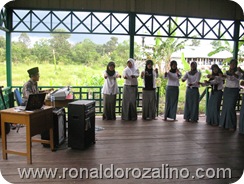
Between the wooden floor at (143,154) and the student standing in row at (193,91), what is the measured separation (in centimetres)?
88

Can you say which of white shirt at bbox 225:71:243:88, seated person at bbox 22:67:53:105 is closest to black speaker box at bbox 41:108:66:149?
seated person at bbox 22:67:53:105

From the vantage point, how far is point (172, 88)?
634 centimetres

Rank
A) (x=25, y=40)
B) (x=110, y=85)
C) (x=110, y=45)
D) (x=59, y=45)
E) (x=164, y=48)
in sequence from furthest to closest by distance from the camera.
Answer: (x=110, y=45), (x=59, y=45), (x=25, y=40), (x=164, y=48), (x=110, y=85)

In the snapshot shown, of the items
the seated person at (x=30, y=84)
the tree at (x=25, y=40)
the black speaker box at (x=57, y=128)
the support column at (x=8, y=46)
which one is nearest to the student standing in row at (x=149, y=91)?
the black speaker box at (x=57, y=128)

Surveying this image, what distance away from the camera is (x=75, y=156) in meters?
3.78

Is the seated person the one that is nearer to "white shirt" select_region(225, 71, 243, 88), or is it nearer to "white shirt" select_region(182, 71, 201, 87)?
"white shirt" select_region(182, 71, 201, 87)

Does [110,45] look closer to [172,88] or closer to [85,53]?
[85,53]

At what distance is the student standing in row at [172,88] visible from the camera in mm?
Result: 6293

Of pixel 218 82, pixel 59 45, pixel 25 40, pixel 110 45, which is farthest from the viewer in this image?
pixel 110 45

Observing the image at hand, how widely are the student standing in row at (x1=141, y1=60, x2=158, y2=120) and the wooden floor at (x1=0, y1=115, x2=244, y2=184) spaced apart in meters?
0.98

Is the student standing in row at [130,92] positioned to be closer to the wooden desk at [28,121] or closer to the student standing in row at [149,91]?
the student standing in row at [149,91]

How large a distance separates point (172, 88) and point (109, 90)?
157 cm

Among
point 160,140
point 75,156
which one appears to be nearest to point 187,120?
point 160,140

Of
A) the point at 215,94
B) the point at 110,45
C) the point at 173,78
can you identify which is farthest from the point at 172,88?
the point at 110,45
